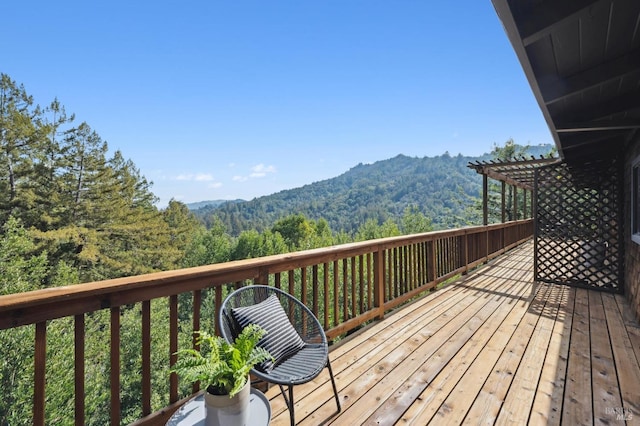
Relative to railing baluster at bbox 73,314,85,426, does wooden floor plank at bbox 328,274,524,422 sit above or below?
below

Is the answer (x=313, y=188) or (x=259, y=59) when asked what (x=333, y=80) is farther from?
(x=313, y=188)

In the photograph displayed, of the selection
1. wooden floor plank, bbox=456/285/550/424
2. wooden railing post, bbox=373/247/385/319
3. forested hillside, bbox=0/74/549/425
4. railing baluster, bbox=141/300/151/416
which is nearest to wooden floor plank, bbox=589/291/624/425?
wooden floor plank, bbox=456/285/550/424

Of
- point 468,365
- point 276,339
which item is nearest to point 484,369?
point 468,365

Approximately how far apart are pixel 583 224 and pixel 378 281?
4617 mm

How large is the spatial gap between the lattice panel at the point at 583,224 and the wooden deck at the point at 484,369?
119 cm

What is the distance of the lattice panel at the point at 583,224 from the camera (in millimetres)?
4770

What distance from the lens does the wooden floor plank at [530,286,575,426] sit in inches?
71.6

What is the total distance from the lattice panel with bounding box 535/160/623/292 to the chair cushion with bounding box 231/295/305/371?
532 centimetres

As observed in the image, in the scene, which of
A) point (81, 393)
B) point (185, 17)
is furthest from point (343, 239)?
point (81, 393)

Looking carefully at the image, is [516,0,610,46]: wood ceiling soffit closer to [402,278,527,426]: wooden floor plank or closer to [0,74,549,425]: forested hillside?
[402,278,527,426]: wooden floor plank

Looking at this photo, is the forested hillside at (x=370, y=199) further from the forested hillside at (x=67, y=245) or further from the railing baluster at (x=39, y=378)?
the railing baluster at (x=39, y=378)

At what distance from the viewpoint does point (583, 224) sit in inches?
216

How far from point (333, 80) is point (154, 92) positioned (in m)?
13.9

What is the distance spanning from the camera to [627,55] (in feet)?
8.19
